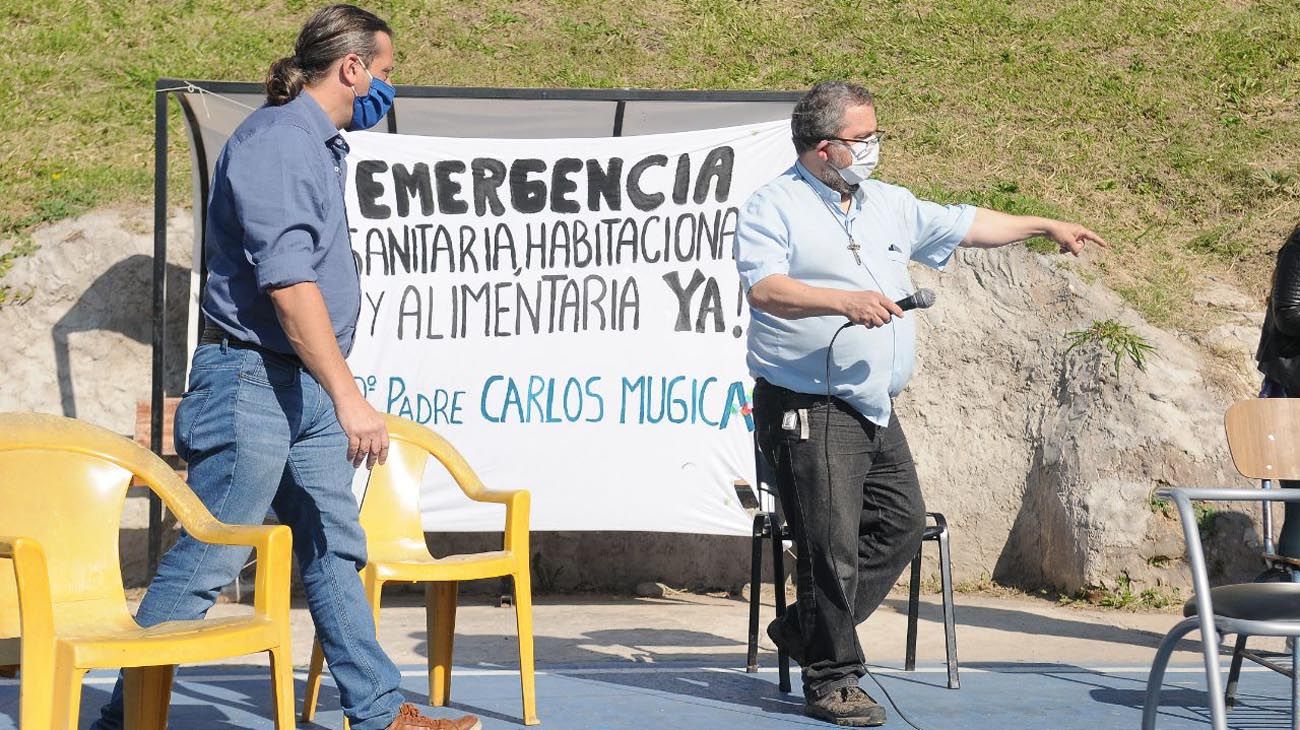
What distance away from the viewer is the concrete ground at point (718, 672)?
4.77 meters

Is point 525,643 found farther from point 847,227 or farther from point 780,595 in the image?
point 847,227

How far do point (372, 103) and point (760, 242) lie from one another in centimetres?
137

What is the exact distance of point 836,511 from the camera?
15.1 feet

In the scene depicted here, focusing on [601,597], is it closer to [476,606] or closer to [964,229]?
[476,606]

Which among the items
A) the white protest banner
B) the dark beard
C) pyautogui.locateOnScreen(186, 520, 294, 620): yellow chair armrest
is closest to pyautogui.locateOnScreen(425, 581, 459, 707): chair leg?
pyautogui.locateOnScreen(186, 520, 294, 620): yellow chair armrest

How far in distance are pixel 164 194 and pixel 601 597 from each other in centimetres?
313

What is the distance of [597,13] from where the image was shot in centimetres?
1284

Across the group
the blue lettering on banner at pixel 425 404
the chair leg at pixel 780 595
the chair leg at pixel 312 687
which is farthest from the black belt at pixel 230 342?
the blue lettering on banner at pixel 425 404

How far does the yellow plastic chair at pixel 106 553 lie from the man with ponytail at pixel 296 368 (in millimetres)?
116

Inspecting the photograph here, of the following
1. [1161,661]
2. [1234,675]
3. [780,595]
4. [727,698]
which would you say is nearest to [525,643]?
[727,698]

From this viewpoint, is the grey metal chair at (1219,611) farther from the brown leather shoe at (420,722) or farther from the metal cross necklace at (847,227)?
the brown leather shoe at (420,722)

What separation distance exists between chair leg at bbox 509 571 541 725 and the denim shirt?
1181 millimetres

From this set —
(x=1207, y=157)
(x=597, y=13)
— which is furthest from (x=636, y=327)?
(x=597, y=13)

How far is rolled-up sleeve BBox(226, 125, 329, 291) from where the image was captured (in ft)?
11.3
